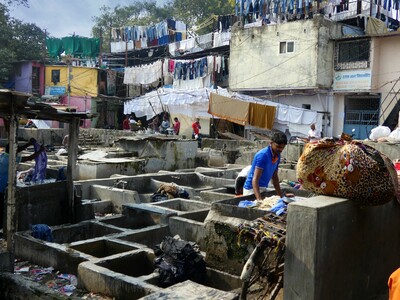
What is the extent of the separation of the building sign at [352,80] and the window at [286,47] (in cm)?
304

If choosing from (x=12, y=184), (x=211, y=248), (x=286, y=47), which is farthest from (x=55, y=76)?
(x=211, y=248)

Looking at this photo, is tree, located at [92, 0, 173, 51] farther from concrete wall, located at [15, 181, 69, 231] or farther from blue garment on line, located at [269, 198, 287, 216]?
blue garment on line, located at [269, 198, 287, 216]

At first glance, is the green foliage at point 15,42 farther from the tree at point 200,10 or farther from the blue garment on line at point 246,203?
the blue garment on line at point 246,203

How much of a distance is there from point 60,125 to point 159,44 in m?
11.8

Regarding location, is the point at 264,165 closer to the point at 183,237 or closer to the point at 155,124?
the point at 183,237

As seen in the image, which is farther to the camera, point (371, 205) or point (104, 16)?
point (104, 16)

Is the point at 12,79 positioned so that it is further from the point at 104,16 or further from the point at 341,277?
the point at 341,277

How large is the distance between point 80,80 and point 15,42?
5923mm

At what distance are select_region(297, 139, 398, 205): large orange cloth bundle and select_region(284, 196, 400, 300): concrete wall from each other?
160 millimetres

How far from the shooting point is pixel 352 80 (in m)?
24.3

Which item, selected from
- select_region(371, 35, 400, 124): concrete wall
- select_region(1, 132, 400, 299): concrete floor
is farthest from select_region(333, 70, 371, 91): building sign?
select_region(1, 132, 400, 299): concrete floor

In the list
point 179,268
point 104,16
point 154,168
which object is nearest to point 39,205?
point 179,268

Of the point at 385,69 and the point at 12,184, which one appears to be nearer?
the point at 12,184

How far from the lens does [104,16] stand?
5459cm
